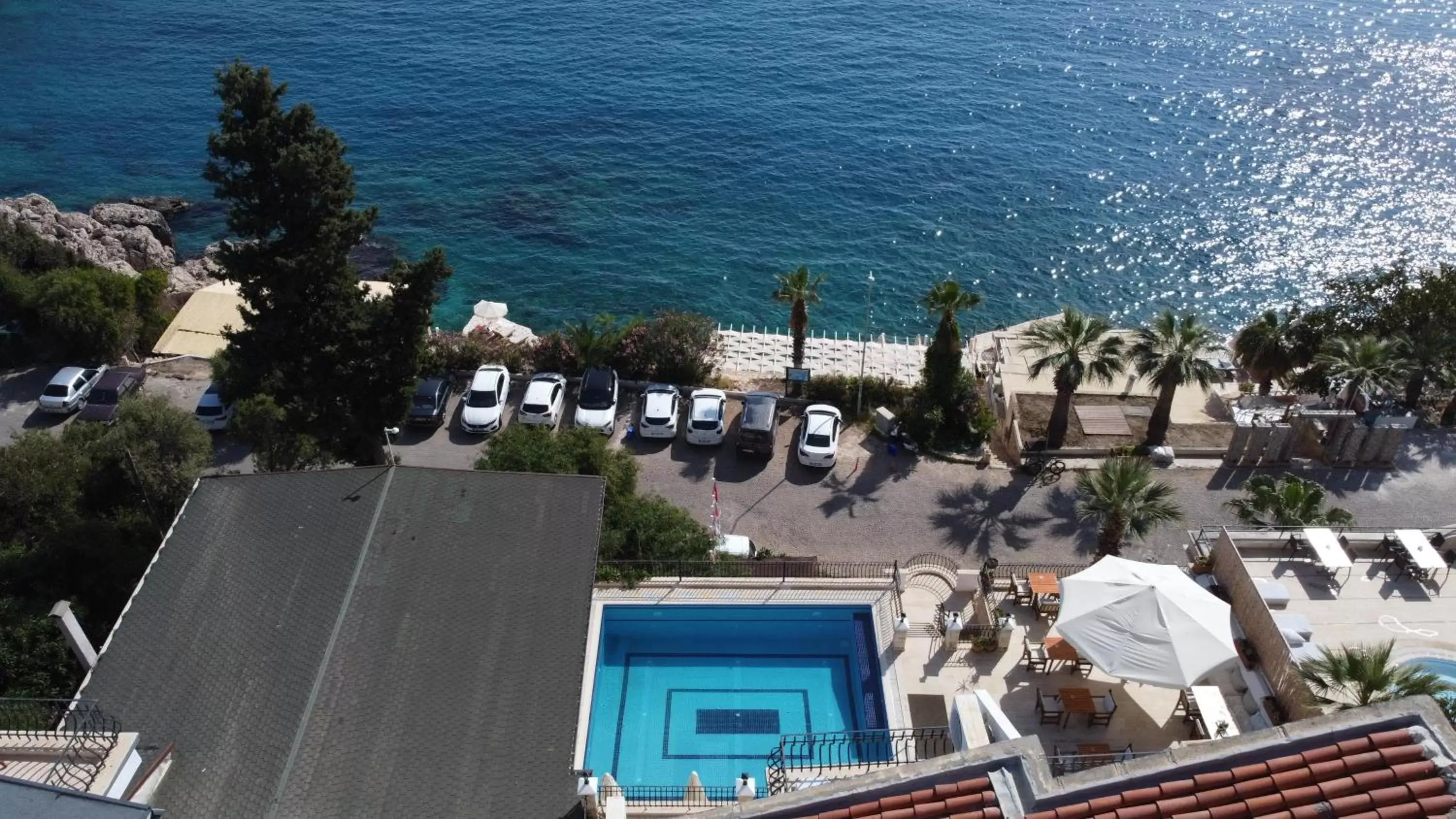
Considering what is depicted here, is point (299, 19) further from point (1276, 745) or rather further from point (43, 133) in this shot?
point (1276, 745)

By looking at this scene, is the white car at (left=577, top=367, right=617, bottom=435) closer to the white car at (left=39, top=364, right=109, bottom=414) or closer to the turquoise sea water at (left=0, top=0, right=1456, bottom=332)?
the turquoise sea water at (left=0, top=0, right=1456, bottom=332)

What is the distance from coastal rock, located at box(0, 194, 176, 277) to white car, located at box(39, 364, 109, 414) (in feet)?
40.7

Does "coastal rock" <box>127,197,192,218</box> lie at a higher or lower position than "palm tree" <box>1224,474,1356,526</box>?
lower

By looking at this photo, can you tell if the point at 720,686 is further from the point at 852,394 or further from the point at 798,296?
the point at 798,296

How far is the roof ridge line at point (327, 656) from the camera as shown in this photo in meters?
14.6

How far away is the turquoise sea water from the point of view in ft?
168

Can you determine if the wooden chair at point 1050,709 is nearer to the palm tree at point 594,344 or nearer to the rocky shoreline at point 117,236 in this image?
the palm tree at point 594,344

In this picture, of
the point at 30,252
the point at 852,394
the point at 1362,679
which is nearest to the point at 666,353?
the point at 852,394

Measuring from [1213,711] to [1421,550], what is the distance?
678cm

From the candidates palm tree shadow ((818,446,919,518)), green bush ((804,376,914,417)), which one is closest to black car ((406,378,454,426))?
green bush ((804,376,914,417))

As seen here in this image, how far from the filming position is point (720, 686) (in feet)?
70.8

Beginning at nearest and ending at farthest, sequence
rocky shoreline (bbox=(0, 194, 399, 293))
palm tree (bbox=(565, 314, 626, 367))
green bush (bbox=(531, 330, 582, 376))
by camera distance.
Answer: palm tree (bbox=(565, 314, 626, 367)) < green bush (bbox=(531, 330, 582, 376)) < rocky shoreline (bbox=(0, 194, 399, 293))

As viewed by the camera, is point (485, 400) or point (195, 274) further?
point (195, 274)

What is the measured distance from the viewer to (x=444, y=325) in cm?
4672
